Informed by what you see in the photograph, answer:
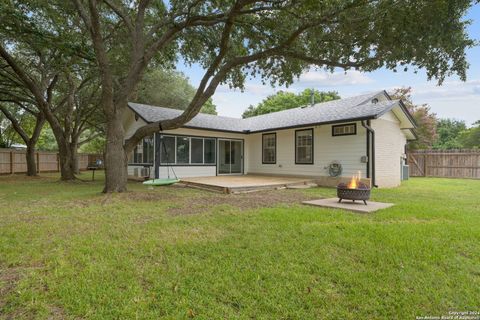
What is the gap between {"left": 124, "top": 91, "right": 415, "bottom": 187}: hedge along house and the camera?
9.85 meters

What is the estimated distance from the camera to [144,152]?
12.4 m

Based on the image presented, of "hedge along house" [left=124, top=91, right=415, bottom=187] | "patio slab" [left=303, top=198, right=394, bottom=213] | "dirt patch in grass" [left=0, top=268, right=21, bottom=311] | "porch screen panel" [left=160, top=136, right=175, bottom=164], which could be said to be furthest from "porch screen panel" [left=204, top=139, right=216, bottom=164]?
"dirt patch in grass" [left=0, top=268, right=21, bottom=311]

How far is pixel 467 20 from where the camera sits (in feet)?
19.1

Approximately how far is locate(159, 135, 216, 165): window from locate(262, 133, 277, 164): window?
256 centimetres

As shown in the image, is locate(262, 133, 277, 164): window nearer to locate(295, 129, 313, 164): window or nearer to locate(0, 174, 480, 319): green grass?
locate(295, 129, 313, 164): window

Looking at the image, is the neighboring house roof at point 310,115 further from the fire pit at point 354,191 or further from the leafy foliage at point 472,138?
the leafy foliage at point 472,138

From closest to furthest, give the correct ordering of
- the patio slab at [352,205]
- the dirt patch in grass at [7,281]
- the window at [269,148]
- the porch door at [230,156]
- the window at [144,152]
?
the dirt patch in grass at [7,281] < the patio slab at [352,205] < the window at [144,152] < the window at [269,148] < the porch door at [230,156]

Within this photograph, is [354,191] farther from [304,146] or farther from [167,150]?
[167,150]

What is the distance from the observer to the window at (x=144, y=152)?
1180 centimetres

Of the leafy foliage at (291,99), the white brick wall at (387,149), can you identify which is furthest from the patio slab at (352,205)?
the leafy foliage at (291,99)

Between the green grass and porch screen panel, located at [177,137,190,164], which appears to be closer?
the green grass

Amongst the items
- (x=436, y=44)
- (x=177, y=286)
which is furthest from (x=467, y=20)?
(x=177, y=286)

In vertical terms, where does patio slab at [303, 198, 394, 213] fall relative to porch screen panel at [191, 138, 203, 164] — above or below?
below

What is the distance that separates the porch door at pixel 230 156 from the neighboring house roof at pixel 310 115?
81 cm
